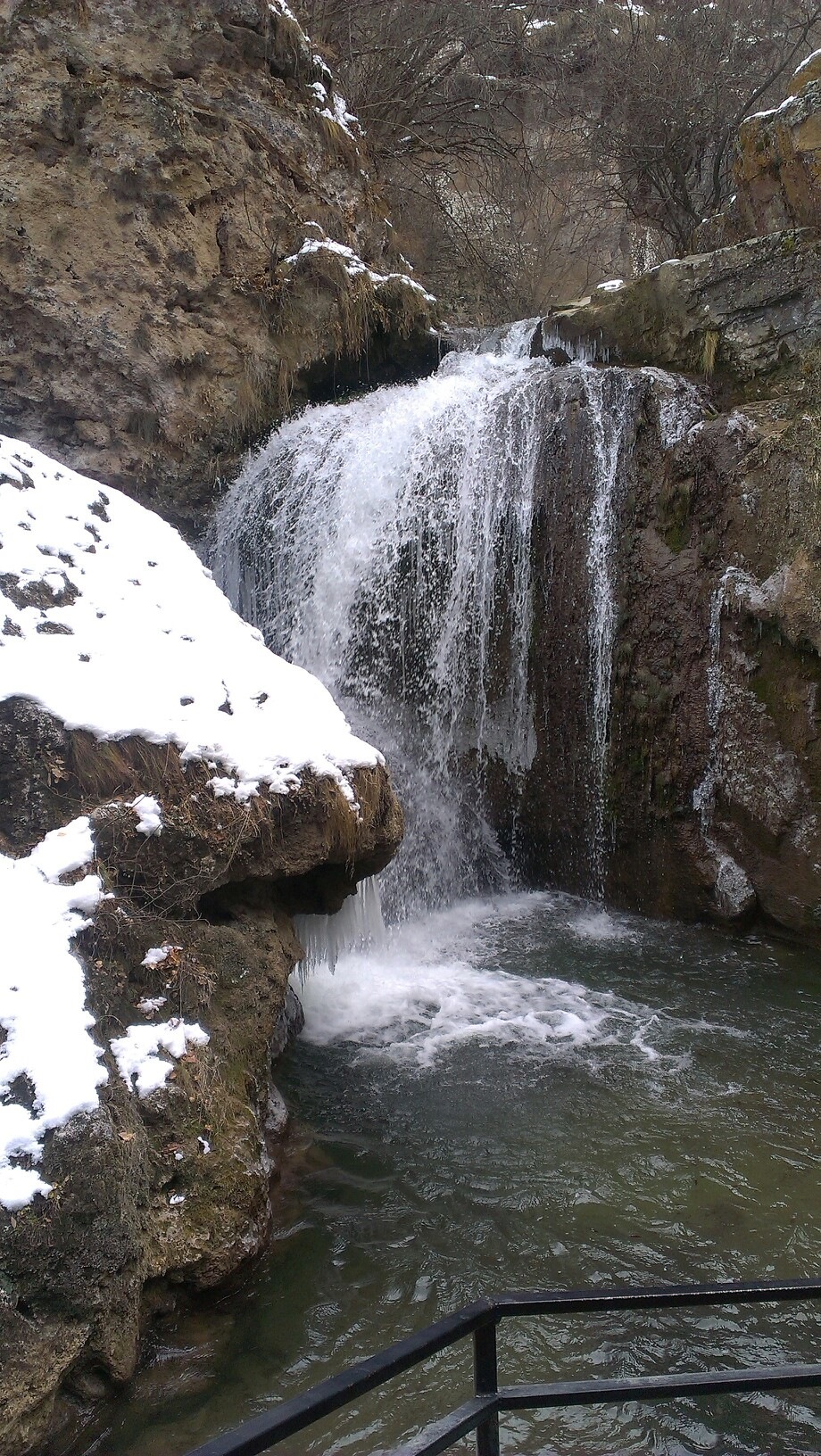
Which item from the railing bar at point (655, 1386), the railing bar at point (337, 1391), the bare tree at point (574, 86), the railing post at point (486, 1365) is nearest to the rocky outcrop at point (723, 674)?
the railing bar at point (655, 1386)

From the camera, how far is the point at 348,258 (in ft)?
28.9

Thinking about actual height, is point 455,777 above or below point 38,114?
below

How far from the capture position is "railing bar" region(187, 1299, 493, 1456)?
102 centimetres

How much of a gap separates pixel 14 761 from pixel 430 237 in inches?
536

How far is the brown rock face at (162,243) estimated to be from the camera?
24.3 feet

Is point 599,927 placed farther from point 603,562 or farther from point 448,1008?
point 603,562

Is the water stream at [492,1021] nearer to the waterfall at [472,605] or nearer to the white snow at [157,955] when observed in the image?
the waterfall at [472,605]

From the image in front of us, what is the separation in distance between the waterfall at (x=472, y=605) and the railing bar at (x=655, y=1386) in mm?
5149

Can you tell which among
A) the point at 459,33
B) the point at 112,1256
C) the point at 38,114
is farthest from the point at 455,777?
the point at 459,33

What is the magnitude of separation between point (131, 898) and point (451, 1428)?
2.22 meters

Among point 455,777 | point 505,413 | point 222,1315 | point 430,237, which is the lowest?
point 222,1315

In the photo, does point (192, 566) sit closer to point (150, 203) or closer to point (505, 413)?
point (505, 413)

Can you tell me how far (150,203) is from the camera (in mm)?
7742

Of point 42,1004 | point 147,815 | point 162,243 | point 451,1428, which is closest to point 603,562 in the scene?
point 147,815
